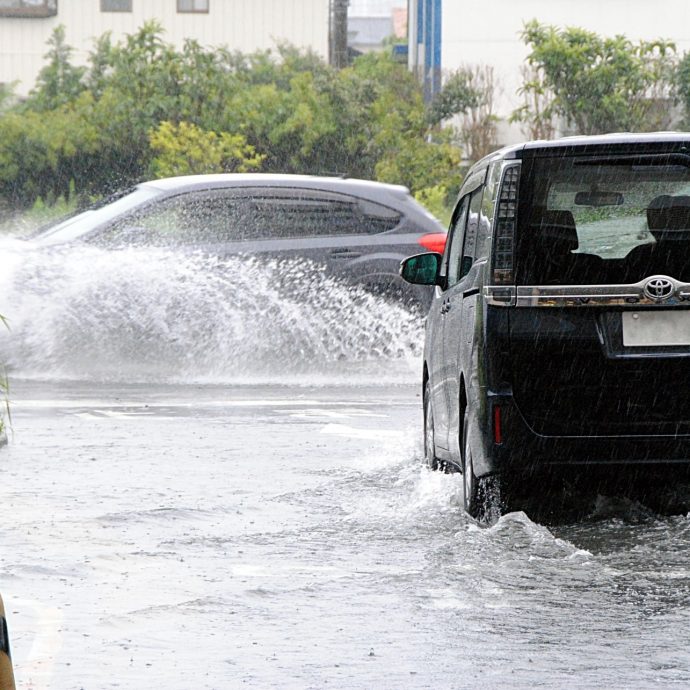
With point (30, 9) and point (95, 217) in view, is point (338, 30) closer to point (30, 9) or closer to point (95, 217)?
point (30, 9)

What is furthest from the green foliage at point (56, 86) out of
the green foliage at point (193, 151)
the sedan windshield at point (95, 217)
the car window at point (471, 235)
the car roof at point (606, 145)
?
the car roof at point (606, 145)

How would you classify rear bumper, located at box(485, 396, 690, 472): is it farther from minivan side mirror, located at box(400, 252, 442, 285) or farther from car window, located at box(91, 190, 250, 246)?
car window, located at box(91, 190, 250, 246)

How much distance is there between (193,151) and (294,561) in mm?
27609

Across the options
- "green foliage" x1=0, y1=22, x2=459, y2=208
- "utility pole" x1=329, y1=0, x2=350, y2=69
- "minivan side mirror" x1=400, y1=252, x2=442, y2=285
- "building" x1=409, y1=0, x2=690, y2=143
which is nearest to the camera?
"minivan side mirror" x1=400, y1=252, x2=442, y2=285

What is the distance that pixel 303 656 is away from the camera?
5.67 metres

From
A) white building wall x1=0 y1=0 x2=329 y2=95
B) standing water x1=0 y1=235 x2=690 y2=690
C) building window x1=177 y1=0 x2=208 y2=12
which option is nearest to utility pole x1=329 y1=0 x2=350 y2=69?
white building wall x1=0 y1=0 x2=329 y2=95

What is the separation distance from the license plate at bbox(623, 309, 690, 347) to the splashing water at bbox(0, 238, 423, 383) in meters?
8.77

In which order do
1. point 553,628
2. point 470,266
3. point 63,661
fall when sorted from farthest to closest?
point 470,266 < point 553,628 < point 63,661

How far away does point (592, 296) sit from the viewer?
7.36 meters

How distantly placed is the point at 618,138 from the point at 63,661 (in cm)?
322

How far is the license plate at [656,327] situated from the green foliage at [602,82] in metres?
39.4

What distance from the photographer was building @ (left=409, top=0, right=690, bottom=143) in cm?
5600

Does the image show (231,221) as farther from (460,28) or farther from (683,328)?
(460,28)

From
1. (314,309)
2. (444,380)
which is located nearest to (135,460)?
(444,380)
